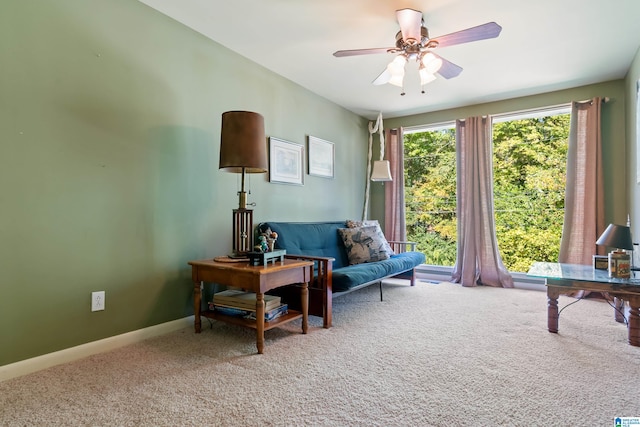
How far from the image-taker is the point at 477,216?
4.28 metres

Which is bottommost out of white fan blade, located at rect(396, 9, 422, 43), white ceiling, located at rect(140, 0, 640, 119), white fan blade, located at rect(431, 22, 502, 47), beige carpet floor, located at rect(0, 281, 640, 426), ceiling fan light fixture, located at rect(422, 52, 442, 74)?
beige carpet floor, located at rect(0, 281, 640, 426)

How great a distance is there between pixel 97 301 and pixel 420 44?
8.95 feet

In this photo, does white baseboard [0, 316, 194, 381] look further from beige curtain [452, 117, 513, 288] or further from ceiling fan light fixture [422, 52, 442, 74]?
beige curtain [452, 117, 513, 288]

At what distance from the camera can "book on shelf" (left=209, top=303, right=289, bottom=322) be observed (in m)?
2.31

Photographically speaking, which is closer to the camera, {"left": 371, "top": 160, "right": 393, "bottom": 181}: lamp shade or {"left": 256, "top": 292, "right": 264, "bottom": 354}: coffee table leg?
{"left": 256, "top": 292, "right": 264, "bottom": 354}: coffee table leg

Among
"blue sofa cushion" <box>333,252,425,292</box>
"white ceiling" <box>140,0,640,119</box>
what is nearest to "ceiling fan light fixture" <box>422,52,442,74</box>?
"white ceiling" <box>140,0,640,119</box>

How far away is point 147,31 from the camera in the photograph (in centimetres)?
237

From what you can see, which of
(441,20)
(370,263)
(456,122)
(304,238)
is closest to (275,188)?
(304,238)

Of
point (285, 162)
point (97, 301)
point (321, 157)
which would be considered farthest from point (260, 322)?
point (321, 157)

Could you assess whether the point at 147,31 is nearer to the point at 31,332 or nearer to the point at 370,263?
the point at 31,332

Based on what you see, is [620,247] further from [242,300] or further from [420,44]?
[242,300]

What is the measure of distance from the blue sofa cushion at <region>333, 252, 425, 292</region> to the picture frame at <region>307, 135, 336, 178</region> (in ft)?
4.23

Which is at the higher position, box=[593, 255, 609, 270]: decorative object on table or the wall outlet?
box=[593, 255, 609, 270]: decorative object on table

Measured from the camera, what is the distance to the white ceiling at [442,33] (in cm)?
233
